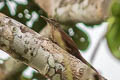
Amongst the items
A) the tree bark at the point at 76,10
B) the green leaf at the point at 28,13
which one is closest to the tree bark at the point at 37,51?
the tree bark at the point at 76,10

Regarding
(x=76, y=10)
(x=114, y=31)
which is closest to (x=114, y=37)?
(x=114, y=31)

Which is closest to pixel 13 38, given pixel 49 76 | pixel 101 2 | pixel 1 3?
pixel 49 76

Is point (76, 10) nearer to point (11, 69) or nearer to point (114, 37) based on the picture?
point (11, 69)

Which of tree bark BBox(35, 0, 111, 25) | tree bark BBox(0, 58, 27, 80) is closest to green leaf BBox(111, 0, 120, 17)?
tree bark BBox(35, 0, 111, 25)

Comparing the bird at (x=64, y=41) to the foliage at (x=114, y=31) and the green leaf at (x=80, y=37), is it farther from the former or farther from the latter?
the green leaf at (x=80, y=37)

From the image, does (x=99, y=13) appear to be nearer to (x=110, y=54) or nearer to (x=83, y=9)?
(x=83, y=9)

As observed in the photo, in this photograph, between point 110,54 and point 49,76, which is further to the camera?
point 49,76

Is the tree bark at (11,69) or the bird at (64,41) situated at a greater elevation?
the bird at (64,41)
